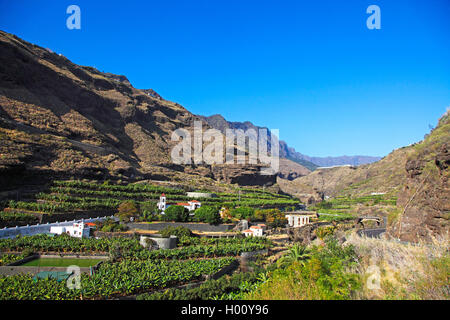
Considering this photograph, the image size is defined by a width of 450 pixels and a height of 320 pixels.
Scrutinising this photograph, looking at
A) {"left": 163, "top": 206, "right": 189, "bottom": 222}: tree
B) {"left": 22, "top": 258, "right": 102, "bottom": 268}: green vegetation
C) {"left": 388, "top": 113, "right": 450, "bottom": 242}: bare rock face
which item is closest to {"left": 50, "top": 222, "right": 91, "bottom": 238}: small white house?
{"left": 22, "top": 258, "right": 102, "bottom": 268}: green vegetation

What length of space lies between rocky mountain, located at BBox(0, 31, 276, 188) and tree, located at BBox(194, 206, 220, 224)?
27.4m

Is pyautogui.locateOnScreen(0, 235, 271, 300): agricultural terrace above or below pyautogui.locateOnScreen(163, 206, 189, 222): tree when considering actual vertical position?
below

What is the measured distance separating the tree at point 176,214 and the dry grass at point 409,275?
115ft

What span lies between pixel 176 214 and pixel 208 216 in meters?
4.91

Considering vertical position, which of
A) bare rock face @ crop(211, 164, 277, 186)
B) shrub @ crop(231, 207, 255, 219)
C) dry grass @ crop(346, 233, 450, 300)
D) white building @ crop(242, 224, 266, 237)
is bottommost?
white building @ crop(242, 224, 266, 237)

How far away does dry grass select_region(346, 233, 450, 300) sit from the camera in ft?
30.7

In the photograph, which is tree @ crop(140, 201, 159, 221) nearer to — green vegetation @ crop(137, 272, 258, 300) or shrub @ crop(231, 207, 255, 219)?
shrub @ crop(231, 207, 255, 219)

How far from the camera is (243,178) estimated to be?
103500 millimetres

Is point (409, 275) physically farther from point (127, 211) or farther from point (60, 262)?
point (127, 211)

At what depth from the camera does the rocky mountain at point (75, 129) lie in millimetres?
55656

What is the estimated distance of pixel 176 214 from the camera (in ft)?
148

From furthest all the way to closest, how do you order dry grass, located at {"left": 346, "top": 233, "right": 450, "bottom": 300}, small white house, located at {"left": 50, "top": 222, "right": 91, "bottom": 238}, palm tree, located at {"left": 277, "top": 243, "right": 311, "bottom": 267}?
small white house, located at {"left": 50, "top": 222, "right": 91, "bottom": 238} → palm tree, located at {"left": 277, "top": 243, "right": 311, "bottom": 267} → dry grass, located at {"left": 346, "top": 233, "right": 450, "bottom": 300}
